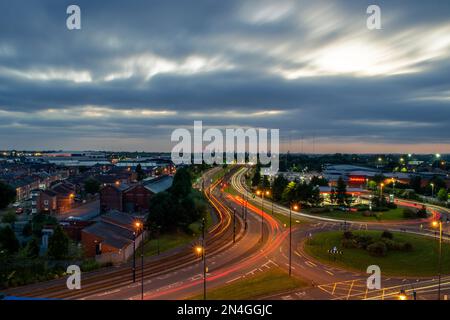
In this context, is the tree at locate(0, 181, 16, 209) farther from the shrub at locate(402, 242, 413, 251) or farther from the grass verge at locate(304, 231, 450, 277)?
the shrub at locate(402, 242, 413, 251)

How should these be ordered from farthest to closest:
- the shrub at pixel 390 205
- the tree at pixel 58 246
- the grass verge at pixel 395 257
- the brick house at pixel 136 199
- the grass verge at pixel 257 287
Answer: the shrub at pixel 390 205 < the brick house at pixel 136 199 < the tree at pixel 58 246 < the grass verge at pixel 395 257 < the grass verge at pixel 257 287

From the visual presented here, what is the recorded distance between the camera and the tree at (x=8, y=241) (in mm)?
38219

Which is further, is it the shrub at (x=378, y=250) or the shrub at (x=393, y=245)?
the shrub at (x=393, y=245)

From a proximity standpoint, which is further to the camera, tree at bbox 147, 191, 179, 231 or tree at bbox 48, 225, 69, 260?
tree at bbox 147, 191, 179, 231

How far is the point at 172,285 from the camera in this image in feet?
98.3

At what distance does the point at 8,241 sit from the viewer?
38.6 m

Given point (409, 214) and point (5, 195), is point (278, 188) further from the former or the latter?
point (5, 195)

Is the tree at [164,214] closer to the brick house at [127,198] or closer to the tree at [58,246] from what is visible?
the tree at [58,246]

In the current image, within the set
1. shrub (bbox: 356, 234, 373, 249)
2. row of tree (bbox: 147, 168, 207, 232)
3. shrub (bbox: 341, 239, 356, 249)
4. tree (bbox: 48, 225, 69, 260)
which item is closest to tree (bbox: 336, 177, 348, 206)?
shrub (bbox: 356, 234, 373, 249)

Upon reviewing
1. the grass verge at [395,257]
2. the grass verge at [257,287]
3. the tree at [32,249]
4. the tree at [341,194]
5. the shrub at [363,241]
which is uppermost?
the tree at [341,194]

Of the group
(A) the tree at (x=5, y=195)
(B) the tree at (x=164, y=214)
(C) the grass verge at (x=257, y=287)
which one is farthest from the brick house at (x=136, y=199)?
(C) the grass verge at (x=257, y=287)

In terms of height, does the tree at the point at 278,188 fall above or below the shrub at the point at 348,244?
above

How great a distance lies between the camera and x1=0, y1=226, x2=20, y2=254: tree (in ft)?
125

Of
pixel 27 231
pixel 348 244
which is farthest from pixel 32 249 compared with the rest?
pixel 348 244
